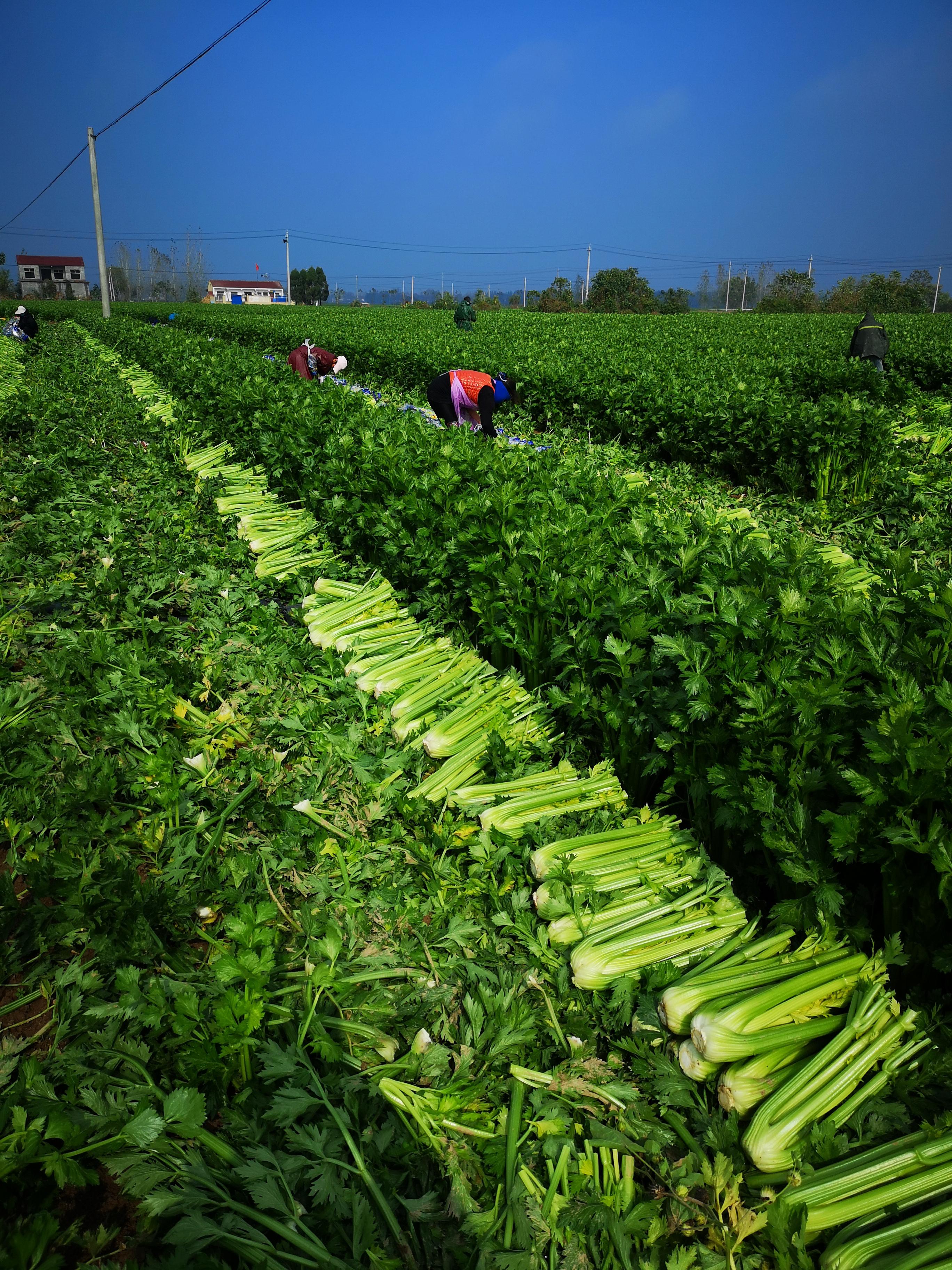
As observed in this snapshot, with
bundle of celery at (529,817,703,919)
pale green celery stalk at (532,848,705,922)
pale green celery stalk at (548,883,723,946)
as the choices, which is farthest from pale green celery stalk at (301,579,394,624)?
pale green celery stalk at (548,883,723,946)

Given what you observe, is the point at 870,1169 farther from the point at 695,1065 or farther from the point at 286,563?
the point at 286,563

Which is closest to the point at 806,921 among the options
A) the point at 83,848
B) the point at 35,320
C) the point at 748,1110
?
the point at 748,1110

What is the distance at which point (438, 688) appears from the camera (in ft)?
12.4

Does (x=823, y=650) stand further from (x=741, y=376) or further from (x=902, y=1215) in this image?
(x=741, y=376)

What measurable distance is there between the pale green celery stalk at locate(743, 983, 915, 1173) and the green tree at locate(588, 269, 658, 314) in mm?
70227

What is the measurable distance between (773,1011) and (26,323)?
30498 millimetres

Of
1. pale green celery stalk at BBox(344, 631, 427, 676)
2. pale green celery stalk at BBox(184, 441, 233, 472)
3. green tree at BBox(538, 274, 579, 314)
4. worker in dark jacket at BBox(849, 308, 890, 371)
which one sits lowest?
pale green celery stalk at BBox(344, 631, 427, 676)

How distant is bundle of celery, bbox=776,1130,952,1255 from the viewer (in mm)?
1624

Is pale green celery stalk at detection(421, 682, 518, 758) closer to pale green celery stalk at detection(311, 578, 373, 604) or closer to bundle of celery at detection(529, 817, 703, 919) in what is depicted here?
bundle of celery at detection(529, 817, 703, 919)

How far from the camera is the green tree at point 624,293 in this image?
65250 mm

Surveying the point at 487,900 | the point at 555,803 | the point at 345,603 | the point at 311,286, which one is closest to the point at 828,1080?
the point at 487,900

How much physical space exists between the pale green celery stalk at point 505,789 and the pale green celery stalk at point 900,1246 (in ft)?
5.64

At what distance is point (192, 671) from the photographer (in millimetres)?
3932

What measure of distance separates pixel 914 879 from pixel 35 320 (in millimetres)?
32557
